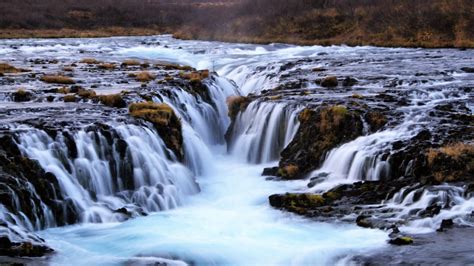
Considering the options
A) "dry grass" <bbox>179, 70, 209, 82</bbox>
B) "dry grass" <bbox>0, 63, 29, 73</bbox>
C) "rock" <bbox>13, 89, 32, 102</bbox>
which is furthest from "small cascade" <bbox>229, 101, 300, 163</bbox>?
"dry grass" <bbox>0, 63, 29, 73</bbox>

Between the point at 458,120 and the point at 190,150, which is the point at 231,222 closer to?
the point at 190,150

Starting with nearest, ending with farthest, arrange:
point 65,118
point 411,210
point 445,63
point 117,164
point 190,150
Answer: point 411,210, point 117,164, point 65,118, point 190,150, point 445,63

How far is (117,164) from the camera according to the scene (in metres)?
17.7

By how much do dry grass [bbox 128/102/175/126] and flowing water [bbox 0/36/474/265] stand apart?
0.81 m

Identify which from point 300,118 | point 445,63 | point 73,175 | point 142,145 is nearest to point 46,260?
point 73,175

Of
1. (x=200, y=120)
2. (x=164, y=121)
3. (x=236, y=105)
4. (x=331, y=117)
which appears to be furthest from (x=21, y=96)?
(x=331, y=117)

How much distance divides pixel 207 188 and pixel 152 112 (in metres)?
3.36

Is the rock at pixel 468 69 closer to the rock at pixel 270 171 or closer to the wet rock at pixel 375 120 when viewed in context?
the wet rock at pixel 375 120

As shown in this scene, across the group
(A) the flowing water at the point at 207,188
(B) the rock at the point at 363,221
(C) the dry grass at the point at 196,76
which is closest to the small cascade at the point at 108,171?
(A) the flowing water at the point at 207,188

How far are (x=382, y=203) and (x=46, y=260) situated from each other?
801 centimetres

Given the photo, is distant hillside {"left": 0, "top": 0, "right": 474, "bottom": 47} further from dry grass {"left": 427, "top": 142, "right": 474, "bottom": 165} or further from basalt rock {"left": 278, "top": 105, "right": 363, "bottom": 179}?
dry grass {"left": 427, "top": 142, "right": 474, "bottom": 165}

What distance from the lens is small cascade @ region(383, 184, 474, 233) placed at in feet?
44.9

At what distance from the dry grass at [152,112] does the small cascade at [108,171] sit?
5.31 ft

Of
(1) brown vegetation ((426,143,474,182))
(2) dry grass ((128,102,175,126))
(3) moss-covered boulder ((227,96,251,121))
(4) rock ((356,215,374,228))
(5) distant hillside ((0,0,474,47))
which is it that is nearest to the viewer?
(4) rock ((356,215,374,228))
